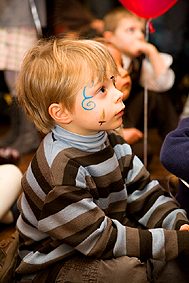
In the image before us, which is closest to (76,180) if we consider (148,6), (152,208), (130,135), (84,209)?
(84,209)

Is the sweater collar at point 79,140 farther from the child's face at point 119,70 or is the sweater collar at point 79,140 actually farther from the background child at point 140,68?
the background child at point 140,68

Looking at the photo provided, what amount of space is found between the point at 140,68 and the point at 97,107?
99 cm

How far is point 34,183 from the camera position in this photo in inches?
26.7

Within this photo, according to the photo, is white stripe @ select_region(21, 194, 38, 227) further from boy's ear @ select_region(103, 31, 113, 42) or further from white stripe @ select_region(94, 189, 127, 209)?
boy's ear @ select_region(103, 31, 113, 42)

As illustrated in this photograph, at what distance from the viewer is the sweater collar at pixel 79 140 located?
0.68 metres

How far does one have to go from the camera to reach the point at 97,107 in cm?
64

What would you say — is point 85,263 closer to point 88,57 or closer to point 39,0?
point 88,57

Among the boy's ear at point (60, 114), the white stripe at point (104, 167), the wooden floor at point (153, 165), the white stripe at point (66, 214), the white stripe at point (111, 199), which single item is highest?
the boy's ear at point (60, 114)

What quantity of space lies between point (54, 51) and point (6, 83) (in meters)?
1.31

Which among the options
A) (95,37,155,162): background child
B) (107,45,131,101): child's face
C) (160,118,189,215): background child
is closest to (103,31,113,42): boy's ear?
(95,37,155,162): background child

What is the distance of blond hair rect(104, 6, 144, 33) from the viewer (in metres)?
1.44

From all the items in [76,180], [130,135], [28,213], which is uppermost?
[76,180]

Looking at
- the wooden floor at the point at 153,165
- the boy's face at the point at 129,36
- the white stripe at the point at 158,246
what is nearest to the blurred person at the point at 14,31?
the wooden floor at the point at 153,165

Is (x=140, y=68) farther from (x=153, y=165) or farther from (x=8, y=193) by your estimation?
(x=8, y=193)
